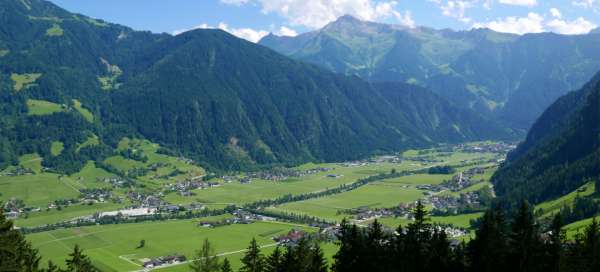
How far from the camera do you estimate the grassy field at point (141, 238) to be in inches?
5586

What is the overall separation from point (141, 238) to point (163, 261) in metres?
26.6

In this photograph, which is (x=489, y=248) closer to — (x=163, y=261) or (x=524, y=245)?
(x=524, y=245)

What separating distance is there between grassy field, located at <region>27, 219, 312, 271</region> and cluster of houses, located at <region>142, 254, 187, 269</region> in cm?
251

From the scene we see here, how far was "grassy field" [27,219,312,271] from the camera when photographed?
465ft

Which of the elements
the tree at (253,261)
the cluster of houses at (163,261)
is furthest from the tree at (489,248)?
the cluster of houses at (163,261)

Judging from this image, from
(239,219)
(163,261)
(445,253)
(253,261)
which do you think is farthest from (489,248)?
(239,219)

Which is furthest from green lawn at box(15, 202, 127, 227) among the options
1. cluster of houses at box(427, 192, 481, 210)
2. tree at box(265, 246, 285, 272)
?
tree at box(265, 246, 285, 272)

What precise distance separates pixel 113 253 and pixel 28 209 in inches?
2578

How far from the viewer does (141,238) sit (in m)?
160

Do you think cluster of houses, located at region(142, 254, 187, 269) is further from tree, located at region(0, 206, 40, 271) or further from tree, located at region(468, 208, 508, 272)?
tree, located at region(468, 208, 508, 272)

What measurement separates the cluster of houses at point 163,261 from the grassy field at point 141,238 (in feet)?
8.23

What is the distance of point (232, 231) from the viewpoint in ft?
546

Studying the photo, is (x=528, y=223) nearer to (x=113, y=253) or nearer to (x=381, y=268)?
(x=381, y=268)

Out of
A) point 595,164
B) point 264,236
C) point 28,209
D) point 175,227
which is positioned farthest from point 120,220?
point 595,164
